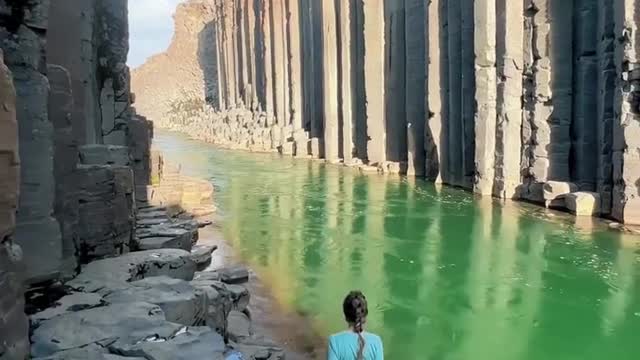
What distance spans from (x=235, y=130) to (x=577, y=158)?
29.7m

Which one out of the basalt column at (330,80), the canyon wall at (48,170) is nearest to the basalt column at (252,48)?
the basalt column at (330,80)

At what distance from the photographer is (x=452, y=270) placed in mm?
9031

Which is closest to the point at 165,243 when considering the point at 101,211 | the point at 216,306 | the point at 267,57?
the point at 101,211

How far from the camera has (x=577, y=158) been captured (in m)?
14.0

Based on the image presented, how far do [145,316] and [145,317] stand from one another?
0.07 feet

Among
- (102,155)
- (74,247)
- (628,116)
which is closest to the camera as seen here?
(74,247)

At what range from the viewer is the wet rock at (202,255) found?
9133 mm

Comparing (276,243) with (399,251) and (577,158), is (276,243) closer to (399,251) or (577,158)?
(399,251)

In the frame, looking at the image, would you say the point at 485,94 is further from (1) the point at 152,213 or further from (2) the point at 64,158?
(2) the point at 64,158

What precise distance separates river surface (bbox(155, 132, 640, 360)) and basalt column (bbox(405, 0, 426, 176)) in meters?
4.04

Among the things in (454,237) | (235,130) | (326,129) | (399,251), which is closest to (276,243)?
(399,251)

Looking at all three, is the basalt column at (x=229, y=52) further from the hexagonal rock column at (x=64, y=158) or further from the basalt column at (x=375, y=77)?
the hexagonal rock column at (x=64, y=158)

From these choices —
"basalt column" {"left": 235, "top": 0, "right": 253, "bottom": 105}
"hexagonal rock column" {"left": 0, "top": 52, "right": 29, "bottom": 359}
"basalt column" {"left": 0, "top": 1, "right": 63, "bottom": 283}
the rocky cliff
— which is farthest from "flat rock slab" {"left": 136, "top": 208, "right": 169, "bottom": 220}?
"basalt column" {"left": 235, "top": 0, "right": 253, "bottom": 105}

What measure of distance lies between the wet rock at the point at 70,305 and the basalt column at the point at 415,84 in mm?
15705
